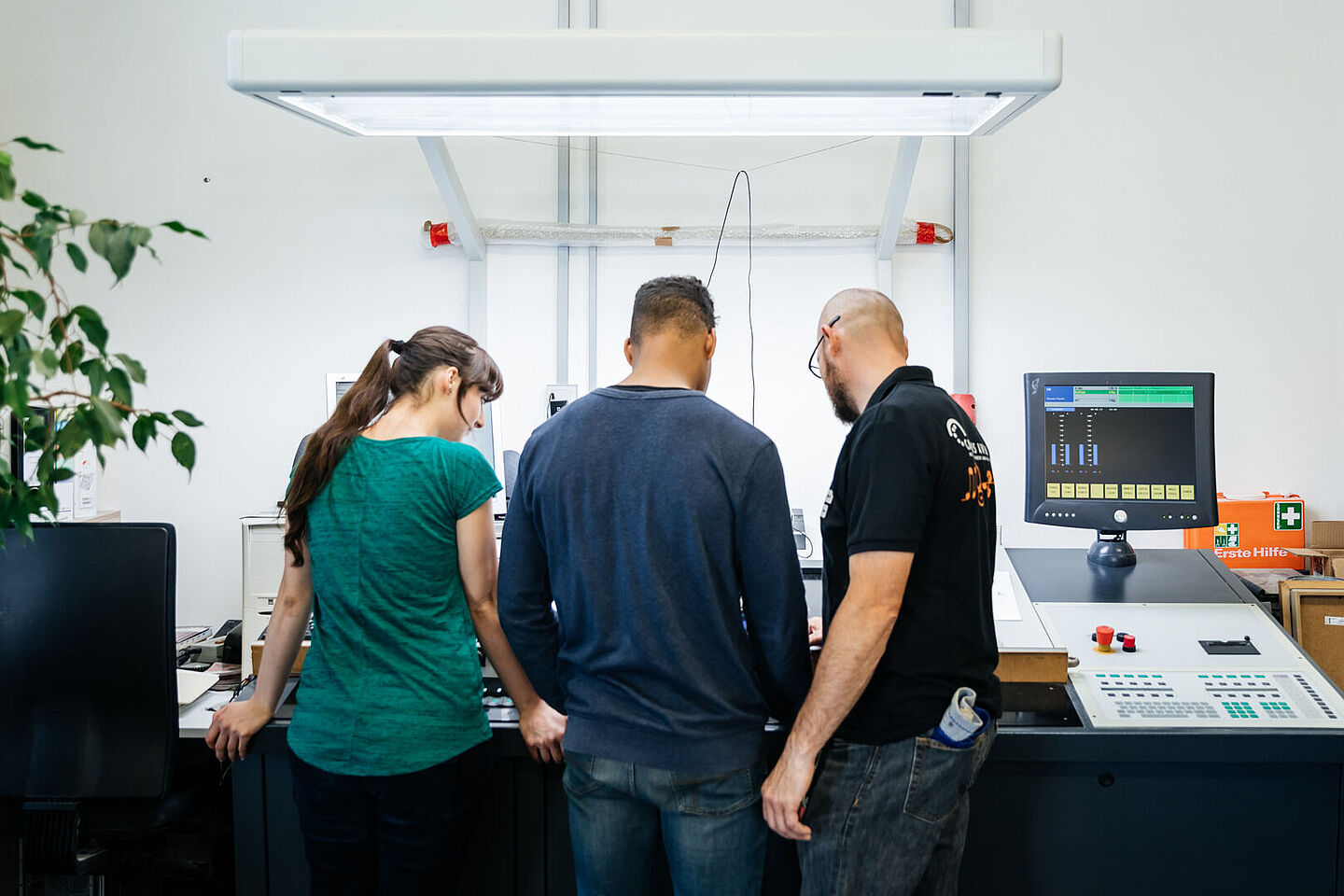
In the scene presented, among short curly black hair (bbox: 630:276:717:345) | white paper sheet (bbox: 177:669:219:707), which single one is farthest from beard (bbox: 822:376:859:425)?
white paper sheet (bbox: 177:669:219:707)

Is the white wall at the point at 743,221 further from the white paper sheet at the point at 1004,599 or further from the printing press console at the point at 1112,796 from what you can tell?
the printing press console at the point at 1112,796

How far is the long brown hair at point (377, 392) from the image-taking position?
1.25m

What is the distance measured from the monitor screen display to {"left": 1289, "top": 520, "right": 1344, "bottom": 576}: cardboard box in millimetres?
799

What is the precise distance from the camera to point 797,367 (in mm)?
2723

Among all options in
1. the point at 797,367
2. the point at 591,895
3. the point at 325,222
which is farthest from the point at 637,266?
the point at 591,895

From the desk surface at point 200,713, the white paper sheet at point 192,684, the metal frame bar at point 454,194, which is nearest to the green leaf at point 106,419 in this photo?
the desk surface at point 200,713

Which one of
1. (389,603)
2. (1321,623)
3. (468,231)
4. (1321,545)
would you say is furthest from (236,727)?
(1321,545)

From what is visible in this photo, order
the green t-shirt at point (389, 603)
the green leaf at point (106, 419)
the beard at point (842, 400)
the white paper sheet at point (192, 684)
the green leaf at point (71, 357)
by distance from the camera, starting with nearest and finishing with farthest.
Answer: the green leaf at point (106, 419)
the green leaf at point (71, 357)
the green t-shirt at point (389, 603)
the beard at point (842, 400)
the white paper sheet at point (192, 684)

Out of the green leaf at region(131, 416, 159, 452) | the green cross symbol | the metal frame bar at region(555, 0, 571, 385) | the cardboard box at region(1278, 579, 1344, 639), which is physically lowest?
the cardboard box at region(1278, 579, 1344, 639)

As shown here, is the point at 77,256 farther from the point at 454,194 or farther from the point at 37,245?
the point at 454,194

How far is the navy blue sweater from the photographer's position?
112cm

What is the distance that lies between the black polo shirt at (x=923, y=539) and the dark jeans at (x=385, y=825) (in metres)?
0.58

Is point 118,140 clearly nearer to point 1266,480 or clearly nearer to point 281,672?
point 281,672

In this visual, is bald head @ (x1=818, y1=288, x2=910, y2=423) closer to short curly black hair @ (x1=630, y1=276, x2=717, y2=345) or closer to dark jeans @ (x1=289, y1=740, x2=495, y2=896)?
short curly black hair @ (x1=630, y1=276, x2=717, y2=345)
